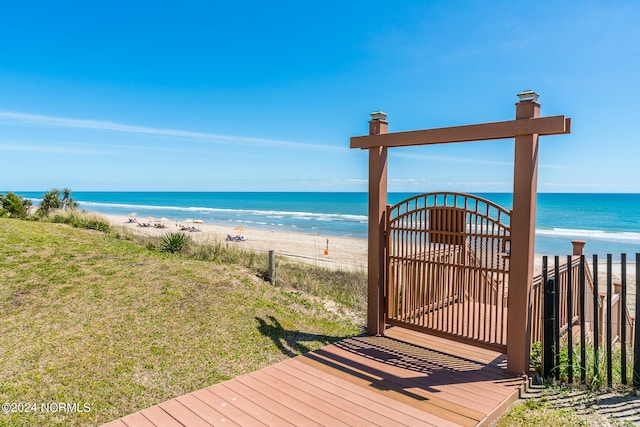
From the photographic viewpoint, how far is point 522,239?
13.1 feet

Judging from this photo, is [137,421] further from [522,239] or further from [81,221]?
[81,221]

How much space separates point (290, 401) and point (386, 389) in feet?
3.23

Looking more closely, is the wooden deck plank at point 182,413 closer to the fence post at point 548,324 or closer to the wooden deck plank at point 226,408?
the wooden deck plank at point 226,408

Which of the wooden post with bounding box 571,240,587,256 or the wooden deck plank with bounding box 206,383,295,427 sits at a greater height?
the wooden post with bounding box 571,240,587,256

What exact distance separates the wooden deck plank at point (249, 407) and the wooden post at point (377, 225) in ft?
7.78

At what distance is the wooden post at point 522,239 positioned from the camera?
3.91 m

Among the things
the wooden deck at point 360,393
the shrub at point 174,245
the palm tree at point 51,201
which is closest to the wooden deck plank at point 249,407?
the wooden deck at point 360,393

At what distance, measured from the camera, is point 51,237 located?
372 inches

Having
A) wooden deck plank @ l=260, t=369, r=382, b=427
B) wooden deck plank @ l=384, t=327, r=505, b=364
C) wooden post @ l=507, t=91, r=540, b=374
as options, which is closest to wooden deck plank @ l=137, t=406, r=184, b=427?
wooden deck plank @ l=260, t=369, r=382, b=427

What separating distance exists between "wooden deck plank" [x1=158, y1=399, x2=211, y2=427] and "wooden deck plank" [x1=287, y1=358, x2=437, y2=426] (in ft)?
4.21

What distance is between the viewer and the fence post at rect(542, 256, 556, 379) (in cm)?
407

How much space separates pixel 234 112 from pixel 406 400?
5132 cm

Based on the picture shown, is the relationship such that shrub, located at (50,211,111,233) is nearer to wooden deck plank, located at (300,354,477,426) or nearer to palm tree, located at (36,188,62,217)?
palm tree, located at (36,188,62,217)

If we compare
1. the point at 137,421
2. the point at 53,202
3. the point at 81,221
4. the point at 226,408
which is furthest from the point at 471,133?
the point at 53,202
